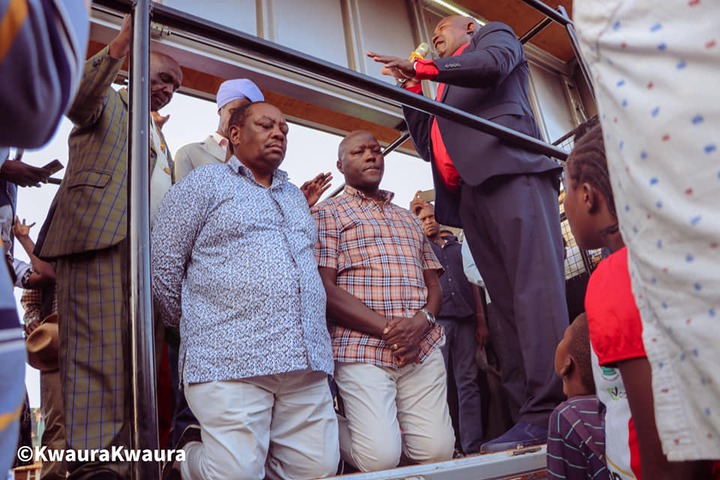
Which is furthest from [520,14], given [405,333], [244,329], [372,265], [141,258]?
[141,258]

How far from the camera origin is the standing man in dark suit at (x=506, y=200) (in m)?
1.57

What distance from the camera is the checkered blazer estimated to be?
1442 mm

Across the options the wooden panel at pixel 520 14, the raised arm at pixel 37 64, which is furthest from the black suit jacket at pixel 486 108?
the wooden panel at pixel 520 14

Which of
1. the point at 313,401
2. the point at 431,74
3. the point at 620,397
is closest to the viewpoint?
the point at 620,397

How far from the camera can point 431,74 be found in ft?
5.49

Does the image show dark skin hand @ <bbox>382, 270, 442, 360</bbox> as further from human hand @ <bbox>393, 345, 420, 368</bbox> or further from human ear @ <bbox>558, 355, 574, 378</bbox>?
human ear @ <bbox>558, 355, 574, 378</bbox>

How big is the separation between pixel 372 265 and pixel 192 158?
0.82 metres

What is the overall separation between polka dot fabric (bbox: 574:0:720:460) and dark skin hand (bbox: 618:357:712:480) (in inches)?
12.0

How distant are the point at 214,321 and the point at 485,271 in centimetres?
94

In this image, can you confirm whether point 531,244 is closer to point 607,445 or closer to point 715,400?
point 607,445

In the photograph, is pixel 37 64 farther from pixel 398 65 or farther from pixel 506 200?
pixel 506 200

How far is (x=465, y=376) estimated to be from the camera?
8.85 feet

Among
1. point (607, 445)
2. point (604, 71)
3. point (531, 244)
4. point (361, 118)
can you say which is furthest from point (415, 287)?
point (361, 118)

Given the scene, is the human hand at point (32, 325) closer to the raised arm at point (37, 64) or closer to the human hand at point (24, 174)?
the human hand at point (24, 174)
